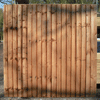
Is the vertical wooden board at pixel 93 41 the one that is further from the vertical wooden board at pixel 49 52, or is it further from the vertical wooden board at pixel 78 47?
the vertical wooden board at pixel 49 52

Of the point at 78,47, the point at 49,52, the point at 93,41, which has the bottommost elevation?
the point at 49,52

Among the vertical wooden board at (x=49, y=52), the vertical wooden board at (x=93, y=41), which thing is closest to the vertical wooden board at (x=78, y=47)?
the vertical wooden board at (x=93, y=41)

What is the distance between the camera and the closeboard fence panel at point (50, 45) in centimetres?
324

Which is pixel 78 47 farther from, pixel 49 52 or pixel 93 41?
pixel 49 52

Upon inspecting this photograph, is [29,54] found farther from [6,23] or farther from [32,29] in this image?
[6,23]

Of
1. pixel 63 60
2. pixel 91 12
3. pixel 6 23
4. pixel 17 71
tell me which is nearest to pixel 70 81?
pixel 63 60

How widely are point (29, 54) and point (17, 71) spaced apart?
65cm

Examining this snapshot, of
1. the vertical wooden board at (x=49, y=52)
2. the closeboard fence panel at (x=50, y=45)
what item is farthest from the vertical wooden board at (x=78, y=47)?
the vertical wooden board at (x=49, y=52)

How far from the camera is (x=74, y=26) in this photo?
3244 millimetres

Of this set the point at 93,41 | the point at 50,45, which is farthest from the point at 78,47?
the point at 50,45

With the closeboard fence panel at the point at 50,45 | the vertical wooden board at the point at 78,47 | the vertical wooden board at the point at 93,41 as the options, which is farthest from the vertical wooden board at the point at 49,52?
the vertical wooden board at the point at 93,41

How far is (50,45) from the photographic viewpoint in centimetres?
326

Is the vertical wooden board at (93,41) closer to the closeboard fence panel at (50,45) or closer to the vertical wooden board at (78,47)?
the closeboard fence panel at (50,45)

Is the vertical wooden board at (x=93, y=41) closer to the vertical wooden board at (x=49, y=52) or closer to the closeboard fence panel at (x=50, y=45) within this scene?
the closeboard fence panel at (x=50, y=45)
